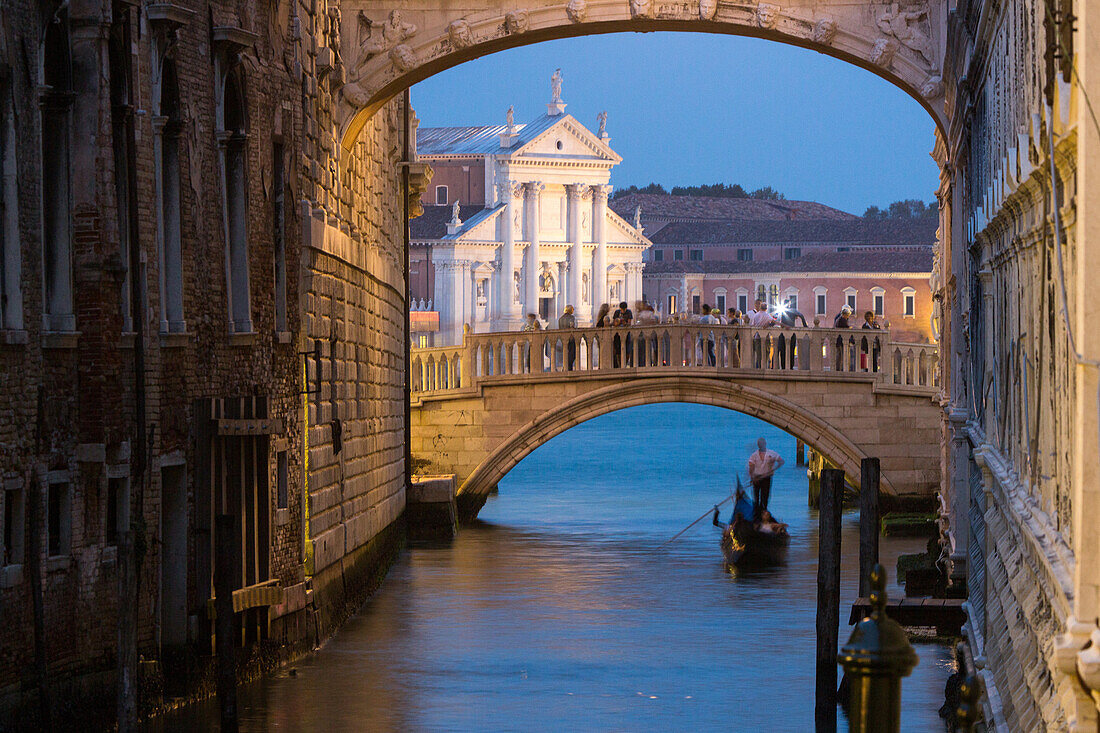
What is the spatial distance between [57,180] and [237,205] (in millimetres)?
2042

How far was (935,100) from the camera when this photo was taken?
12.2m

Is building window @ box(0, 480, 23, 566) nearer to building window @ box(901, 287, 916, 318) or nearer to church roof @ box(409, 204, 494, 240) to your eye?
church roof @ box(409, 204, 494, 240)

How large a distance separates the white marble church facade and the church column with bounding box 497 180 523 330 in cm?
3

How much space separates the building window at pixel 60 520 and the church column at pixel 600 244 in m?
53.7

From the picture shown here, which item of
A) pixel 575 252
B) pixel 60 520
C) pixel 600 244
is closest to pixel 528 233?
pixel 575 252

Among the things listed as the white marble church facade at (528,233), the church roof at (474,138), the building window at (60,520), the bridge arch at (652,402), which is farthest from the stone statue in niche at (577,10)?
the church roof at (474,138)

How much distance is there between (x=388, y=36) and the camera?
1259 cm

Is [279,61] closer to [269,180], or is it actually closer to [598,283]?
[269,180]

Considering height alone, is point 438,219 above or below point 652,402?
above

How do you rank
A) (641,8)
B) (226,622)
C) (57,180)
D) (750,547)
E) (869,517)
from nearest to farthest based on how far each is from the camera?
(57,180) < (226,622) < (869,517) < (641,8) < (750,547)

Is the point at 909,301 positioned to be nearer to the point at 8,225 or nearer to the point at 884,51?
the point at 884,51

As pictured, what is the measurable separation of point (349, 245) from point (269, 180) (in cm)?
273

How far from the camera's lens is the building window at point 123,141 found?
7.54 m

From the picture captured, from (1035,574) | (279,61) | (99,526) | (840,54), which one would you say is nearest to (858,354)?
(840,54)
